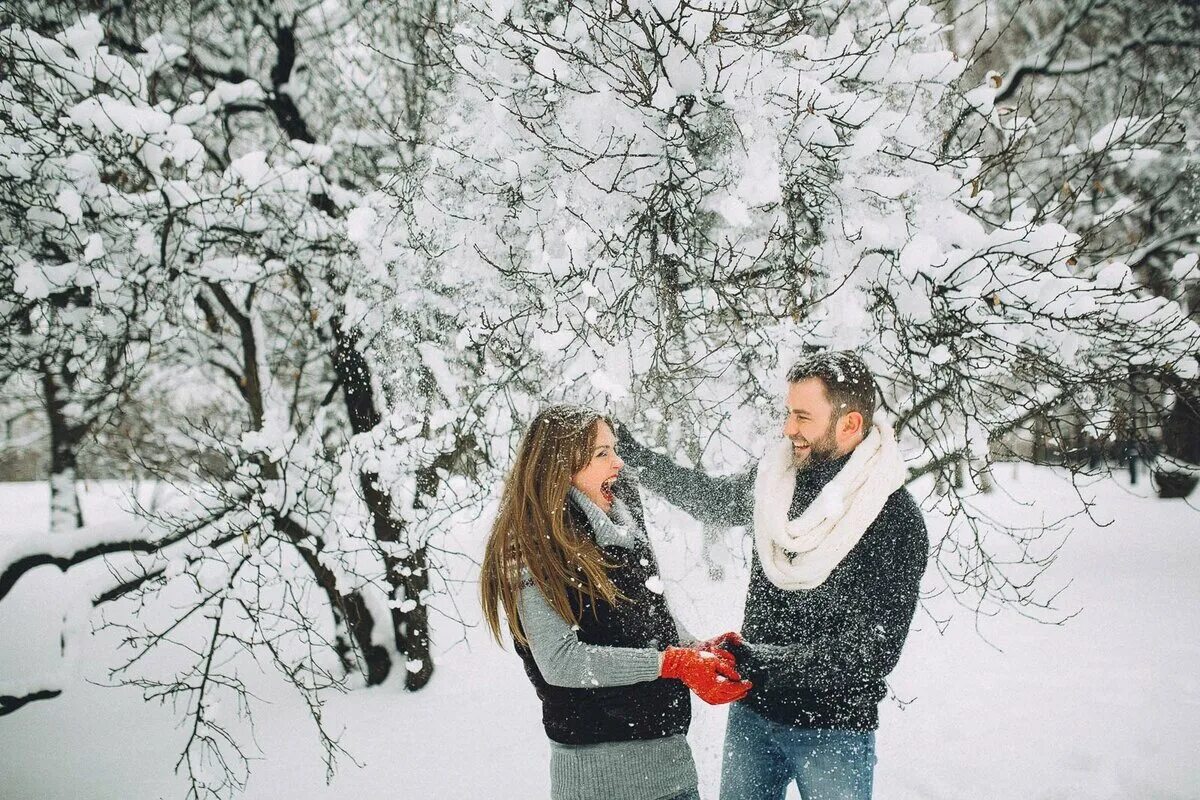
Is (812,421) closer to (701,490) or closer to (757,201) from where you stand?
(701,490)

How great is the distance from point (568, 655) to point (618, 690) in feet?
0.71

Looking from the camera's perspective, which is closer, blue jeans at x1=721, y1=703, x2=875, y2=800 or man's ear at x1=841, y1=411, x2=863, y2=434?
blue jeans at x1=721, y1=703, x2=875, y2=800

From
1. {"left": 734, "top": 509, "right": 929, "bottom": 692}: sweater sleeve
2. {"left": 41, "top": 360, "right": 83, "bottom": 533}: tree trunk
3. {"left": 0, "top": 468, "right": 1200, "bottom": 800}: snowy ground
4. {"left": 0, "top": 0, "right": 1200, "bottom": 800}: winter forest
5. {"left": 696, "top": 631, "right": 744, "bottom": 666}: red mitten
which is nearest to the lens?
{"left": 734, "top": 509, "right": 929, "bottom": 692}: sweater sleeve

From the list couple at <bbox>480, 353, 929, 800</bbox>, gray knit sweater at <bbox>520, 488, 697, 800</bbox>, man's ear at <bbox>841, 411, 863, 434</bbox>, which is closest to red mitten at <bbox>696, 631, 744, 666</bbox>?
couple at <bbox>480, 353, 929, 800</bbox>

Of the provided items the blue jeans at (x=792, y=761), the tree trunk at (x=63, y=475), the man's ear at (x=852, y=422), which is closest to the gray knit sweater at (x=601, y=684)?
the blue jeans at (x=792, y=761)

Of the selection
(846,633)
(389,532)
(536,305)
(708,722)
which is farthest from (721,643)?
(389,532)

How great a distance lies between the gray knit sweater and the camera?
1.65 m

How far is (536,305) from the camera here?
2877 millimetres

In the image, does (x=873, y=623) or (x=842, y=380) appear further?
(x=842, y=380)

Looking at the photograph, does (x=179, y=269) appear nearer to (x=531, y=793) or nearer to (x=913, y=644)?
(x=531, y=793)

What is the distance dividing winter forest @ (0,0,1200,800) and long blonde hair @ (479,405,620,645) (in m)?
0.66

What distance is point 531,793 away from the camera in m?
3.84

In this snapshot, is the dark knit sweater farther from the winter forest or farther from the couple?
the winter forest

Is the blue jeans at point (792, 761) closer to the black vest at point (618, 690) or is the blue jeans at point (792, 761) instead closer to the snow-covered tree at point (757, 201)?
the black vest at point (618, 690)
